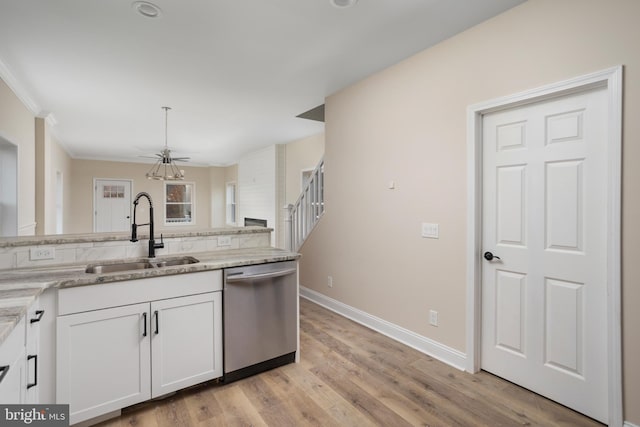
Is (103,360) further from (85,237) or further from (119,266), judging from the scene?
(85,237)

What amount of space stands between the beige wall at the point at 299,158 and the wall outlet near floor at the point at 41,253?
4.25 meters

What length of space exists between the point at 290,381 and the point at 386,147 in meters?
2.24

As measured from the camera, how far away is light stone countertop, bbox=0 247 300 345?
129 cm

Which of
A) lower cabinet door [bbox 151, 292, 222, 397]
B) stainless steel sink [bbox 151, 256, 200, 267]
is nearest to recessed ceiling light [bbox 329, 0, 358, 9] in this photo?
stainless steel sink [bbox 151, 256, 200, 267]

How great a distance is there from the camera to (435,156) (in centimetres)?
271

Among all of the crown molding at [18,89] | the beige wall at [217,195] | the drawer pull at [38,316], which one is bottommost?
the drawer pull at [38,316]

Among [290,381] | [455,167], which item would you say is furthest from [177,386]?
[455,167]

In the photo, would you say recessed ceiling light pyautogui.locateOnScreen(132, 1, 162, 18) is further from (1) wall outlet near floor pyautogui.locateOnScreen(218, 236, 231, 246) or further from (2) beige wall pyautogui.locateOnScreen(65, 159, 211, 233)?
(2) beige wall pyautogui.locateOnScreen(65, 159, 211, 233)

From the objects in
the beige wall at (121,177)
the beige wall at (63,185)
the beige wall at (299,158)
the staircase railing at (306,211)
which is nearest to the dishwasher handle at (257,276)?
the staircase railing at (306,211)

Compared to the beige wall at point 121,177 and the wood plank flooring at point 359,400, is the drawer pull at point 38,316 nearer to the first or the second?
the wood plank flooring at point 359,400

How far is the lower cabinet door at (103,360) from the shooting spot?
172 cm

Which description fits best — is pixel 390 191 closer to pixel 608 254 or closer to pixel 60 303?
pixel 608 254

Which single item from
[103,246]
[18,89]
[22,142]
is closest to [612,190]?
[103,246]

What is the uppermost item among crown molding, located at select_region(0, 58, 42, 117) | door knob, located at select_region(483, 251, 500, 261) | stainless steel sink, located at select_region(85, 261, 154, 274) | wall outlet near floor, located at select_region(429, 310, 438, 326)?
crown molding, located at select_region(0, 58, 42, 117)
